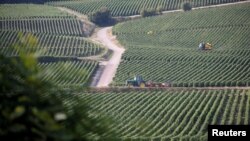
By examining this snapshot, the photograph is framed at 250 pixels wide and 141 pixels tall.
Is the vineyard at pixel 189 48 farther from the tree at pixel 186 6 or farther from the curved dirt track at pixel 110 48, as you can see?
the tree at pixel 186 6

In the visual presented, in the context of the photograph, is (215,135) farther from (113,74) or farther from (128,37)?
(128,37)

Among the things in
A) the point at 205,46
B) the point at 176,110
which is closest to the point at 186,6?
the point at 205,46

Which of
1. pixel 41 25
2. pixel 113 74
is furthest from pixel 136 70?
pixel 41 25

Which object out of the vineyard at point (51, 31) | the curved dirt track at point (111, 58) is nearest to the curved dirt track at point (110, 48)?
the curved dirt track at point (111, 58)

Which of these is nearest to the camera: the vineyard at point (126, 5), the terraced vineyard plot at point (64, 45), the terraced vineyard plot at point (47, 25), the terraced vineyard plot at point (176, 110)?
the terraced vineyard plot at point (176, 110)

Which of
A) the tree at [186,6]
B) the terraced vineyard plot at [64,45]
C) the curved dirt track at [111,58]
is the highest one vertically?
the tree at [186,6]

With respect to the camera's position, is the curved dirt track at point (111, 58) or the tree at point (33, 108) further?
the curved dirt track at point (111, 58)

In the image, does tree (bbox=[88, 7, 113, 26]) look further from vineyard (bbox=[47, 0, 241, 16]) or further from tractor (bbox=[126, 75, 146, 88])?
tractor (bbox=[126, 75, 146, 88])
